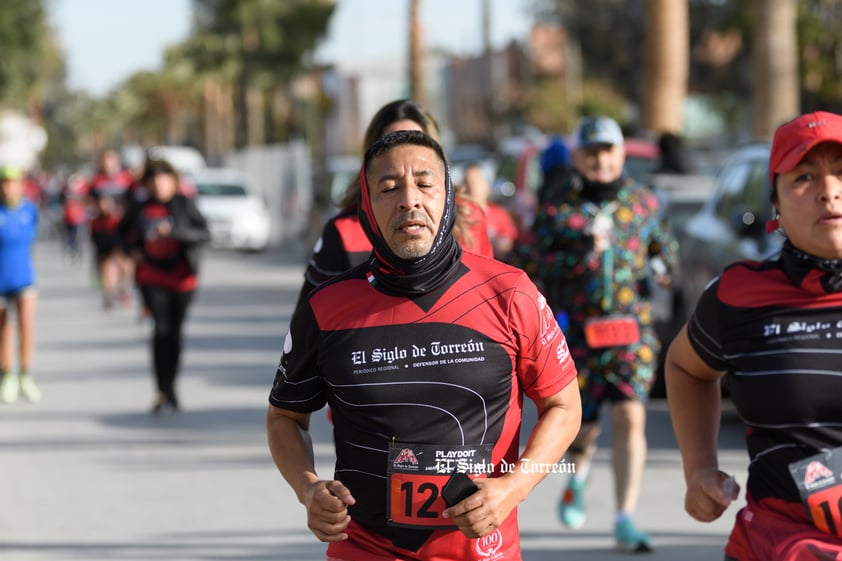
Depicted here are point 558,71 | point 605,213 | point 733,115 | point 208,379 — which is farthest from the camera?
point 558,71

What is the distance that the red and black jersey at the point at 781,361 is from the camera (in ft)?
12.3

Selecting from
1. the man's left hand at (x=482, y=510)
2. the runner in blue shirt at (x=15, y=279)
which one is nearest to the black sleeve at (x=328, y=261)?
the man's left hand at (x=482, y=510)

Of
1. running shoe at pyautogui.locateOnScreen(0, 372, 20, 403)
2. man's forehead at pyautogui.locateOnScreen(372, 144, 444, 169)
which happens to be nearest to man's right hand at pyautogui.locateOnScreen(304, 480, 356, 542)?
man's forehead at pyautogui.locateOnScreen(372, 144, 444, 169)

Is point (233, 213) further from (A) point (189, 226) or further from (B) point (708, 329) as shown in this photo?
(B) point (708, 329)

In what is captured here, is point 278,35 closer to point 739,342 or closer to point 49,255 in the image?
point 49,255

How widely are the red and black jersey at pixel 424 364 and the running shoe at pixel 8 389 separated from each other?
33.5 feet

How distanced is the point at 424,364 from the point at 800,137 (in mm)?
1031

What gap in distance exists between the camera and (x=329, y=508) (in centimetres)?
371

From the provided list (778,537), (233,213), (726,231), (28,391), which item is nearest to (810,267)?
(778,537)

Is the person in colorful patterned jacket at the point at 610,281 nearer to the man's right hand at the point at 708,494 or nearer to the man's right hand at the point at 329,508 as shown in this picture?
the man's right hand at the point at 708,494

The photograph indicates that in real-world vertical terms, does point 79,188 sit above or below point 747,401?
below

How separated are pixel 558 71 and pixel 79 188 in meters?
44.6

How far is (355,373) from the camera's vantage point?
3.87m

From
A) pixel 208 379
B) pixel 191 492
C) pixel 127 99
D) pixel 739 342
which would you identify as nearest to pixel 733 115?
pixel 208 379
